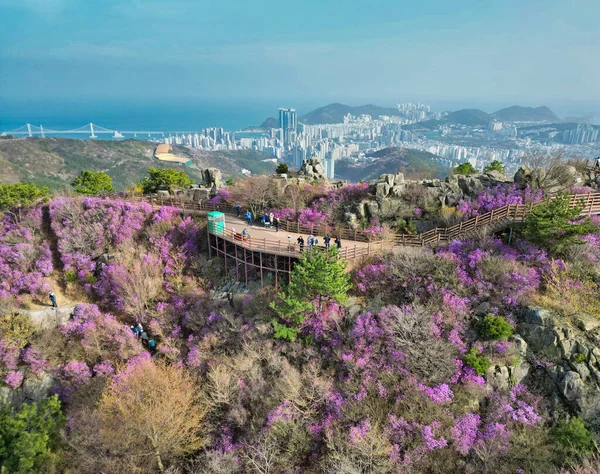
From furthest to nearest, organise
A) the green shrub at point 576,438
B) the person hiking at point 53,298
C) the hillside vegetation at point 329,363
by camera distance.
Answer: the person hiking at point 53,298, the hillside vegetation at point 329,363, the green shrub at point 576,438

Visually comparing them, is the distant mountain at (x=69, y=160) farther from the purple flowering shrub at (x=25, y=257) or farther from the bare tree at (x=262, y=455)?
the bare tree at (x=262, y=455)

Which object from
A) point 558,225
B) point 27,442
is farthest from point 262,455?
point 558,225

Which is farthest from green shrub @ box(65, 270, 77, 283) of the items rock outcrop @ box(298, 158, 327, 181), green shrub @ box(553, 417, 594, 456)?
green shrub @ box(553, 417, 594, 456)

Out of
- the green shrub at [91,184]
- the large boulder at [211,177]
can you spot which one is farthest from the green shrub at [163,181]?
the green shrub at [91,184]

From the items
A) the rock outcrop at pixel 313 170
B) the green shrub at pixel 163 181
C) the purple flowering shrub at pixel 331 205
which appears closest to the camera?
the purple flowering shrub at pixel 331 205

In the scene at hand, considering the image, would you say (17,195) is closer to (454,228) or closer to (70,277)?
(70,277)

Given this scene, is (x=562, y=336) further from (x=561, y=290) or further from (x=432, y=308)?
(x=432, y=308)

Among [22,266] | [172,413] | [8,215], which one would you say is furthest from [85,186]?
[172,413]
